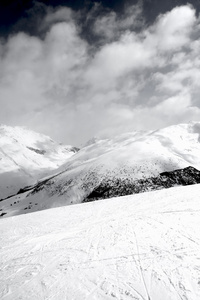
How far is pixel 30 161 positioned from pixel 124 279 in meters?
95.1

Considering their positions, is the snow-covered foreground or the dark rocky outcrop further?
the dark rocky outcrop

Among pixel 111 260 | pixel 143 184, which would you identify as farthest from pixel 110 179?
pixel 111 260

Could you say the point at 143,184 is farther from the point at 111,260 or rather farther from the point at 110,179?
the point at 111,260

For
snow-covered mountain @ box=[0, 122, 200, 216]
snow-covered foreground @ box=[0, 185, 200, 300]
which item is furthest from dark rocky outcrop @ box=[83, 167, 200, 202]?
snow-covered foreground @ box=[0, 185, 200, 300]

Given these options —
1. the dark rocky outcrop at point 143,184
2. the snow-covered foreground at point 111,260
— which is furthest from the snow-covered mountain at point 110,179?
the snow-covered foreground at point 111,260

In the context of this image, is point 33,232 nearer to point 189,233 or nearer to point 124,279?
point 124,279

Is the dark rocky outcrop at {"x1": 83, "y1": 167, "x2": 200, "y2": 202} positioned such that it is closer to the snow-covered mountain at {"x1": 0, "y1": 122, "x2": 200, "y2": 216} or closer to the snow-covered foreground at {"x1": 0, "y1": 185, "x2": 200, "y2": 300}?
the snow-covered mountain at {"x1": 0, "y1": 122, "x2": 200, "y2": 216}

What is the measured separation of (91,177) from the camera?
28.1 m

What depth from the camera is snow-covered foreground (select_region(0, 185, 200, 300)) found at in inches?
185

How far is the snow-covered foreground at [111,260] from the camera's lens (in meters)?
4.71

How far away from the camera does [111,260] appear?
20.4ft

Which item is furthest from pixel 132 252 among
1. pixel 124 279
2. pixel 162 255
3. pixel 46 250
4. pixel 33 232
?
pixel 33 232

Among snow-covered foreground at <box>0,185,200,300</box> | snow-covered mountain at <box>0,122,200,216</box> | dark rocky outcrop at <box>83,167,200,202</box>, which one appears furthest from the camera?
snow-covered mountain at <box>0,122,200,216</box>

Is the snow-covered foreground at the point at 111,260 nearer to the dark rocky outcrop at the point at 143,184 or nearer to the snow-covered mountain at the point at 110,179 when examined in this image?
the dark rocky outcrop at the point at 143,184
